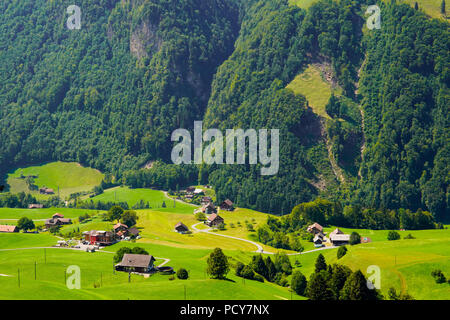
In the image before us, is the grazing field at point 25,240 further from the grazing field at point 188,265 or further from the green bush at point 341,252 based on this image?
the green bush at point 341,252

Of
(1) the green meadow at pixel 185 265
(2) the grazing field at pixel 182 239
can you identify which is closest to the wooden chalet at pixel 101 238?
(1) the green meadow at pixel 185 265

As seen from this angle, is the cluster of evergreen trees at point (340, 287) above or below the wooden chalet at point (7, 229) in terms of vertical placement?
above

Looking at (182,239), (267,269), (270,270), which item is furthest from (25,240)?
(270,270)

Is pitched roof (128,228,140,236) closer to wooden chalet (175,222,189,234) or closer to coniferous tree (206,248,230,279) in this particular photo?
wooden chalet (175,222,189,234)

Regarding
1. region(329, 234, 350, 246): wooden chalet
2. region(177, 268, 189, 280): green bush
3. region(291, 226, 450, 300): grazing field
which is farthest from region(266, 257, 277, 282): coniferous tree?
region(329, 234, 350, 246): wooden chalet

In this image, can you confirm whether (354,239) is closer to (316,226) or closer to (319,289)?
(316,226)
